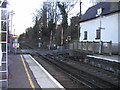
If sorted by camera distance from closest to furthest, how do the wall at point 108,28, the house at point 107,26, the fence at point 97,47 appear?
the fence at point 97,47
the house at point 107,26
the wall at point 108,28

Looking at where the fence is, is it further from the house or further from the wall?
the wall

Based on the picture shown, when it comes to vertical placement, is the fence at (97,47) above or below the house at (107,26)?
below

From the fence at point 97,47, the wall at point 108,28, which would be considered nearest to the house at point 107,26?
the wall at point 108,28

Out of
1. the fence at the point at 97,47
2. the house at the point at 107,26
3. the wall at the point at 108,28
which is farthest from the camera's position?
the wall at the point at 108,28

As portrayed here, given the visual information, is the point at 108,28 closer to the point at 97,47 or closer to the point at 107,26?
the point at 107,26

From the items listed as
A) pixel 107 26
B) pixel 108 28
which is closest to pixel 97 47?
pixel 108 28

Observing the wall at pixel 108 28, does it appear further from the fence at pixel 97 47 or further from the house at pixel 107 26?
the fence at pixel 97 47

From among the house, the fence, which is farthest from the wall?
the fence

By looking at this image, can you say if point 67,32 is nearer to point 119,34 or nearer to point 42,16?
point 42,16

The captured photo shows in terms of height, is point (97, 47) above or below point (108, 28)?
below

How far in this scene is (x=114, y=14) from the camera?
3025 cm

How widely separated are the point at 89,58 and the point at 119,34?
497 cm

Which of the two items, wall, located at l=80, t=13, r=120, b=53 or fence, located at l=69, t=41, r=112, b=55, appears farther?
wall, located at l=80, t=13, r=120, b=53

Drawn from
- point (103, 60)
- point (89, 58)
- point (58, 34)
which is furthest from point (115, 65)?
point (58, 34)
